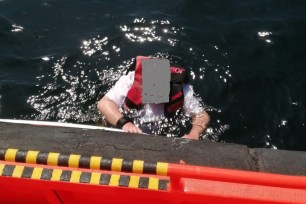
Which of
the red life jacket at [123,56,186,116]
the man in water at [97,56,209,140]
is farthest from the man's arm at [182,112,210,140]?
the red life jacket at [123,56,186,116]

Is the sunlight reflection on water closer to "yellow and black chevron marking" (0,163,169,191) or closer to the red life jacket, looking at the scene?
the red life jacket

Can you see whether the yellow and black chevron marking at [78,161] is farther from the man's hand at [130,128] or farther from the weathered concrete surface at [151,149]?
the man's hand at [130,128]

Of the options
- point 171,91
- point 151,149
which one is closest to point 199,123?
point 171,91

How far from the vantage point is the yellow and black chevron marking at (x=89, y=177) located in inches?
128

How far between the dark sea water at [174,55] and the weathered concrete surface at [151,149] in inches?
65.2

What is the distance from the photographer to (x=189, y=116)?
536 cm

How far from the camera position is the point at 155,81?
16.2ft

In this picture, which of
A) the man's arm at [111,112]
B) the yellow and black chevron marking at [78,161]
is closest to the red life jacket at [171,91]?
the man's arm at [111,112]

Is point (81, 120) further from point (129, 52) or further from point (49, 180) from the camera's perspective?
point (49, 180)

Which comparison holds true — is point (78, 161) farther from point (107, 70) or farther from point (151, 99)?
point (107, 70)

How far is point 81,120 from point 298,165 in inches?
127

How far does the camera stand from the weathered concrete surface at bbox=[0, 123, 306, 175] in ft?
12.4

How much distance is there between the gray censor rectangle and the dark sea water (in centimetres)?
114

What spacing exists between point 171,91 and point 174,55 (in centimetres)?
197
